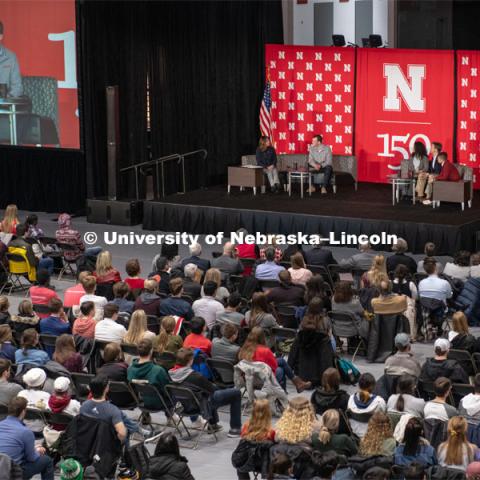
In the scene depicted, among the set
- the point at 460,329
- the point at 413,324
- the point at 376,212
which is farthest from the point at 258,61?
the point at 460,329

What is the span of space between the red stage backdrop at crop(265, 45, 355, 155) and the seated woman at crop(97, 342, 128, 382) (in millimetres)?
13999

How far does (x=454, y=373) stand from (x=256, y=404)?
2344 mm

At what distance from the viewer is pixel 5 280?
53.0 ft

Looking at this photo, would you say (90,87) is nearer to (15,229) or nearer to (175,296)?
(15,229)

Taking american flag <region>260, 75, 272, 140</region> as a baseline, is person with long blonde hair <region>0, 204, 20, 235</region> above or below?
below

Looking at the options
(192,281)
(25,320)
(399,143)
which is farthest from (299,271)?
(399,143)

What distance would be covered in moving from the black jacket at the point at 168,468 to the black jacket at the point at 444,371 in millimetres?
2997

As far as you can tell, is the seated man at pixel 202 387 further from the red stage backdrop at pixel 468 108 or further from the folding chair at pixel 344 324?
the red stage backdrop at pixel 468 108

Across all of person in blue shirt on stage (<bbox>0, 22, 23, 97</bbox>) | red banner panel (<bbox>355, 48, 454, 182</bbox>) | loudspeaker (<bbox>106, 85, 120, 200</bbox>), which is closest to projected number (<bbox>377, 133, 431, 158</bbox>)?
red banner panel (<bbox>355, 48, 454, 182</bbox>)

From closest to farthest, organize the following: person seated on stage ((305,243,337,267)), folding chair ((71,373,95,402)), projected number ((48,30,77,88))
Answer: folding chair ((71,373,95,402)) < person seated on stage ((305,243,337,267)) < projected number ((48,30,77,88))

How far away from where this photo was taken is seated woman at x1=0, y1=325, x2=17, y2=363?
428 inches

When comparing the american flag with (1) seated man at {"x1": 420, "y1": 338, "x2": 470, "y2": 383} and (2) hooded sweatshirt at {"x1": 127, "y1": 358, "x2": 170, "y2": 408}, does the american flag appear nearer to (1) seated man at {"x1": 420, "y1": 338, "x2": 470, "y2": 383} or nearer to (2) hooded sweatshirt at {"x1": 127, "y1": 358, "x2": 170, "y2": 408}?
(1) seated man at {"x1": 420, "y1": 338, "x2": 470, "y2": 383}

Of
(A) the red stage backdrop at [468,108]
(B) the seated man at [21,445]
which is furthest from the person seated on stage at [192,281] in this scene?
(A) the red stage backdrop at [468,108]

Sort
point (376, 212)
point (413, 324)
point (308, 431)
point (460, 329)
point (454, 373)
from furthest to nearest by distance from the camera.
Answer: point (376, 212) → point (413, 324) → point (460, 329) → point (454, 373) → point (308, 431)
